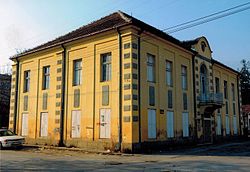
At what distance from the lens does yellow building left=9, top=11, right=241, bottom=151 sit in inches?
822

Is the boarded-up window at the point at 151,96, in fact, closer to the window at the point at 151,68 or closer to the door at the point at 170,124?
the window at the point at 151,68

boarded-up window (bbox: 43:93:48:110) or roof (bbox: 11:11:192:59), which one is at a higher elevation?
roof (bbox: 11:11:192:59)

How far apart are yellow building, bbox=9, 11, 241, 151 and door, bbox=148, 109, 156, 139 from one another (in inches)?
2.7

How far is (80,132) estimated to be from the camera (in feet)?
75.4

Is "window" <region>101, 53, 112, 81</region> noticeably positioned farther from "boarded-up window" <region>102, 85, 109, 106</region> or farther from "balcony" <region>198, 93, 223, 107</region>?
"balcony" <region>198, 93, 223, 107</region>

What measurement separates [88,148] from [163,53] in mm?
9183

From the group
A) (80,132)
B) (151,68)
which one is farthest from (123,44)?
(80,132)

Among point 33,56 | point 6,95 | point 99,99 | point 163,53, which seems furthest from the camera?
point 6,95

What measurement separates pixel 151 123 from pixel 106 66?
5231 mm

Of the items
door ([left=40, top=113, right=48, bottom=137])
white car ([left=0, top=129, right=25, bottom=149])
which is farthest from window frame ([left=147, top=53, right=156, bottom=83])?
white car ([left=0, top=129, right=25, bottom=149])

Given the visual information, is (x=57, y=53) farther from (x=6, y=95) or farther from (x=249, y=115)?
(x=249, y=115)

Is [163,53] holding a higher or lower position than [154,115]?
higher

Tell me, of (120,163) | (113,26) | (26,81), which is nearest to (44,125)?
(26,81)

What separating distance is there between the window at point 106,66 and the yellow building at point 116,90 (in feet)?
0.24
